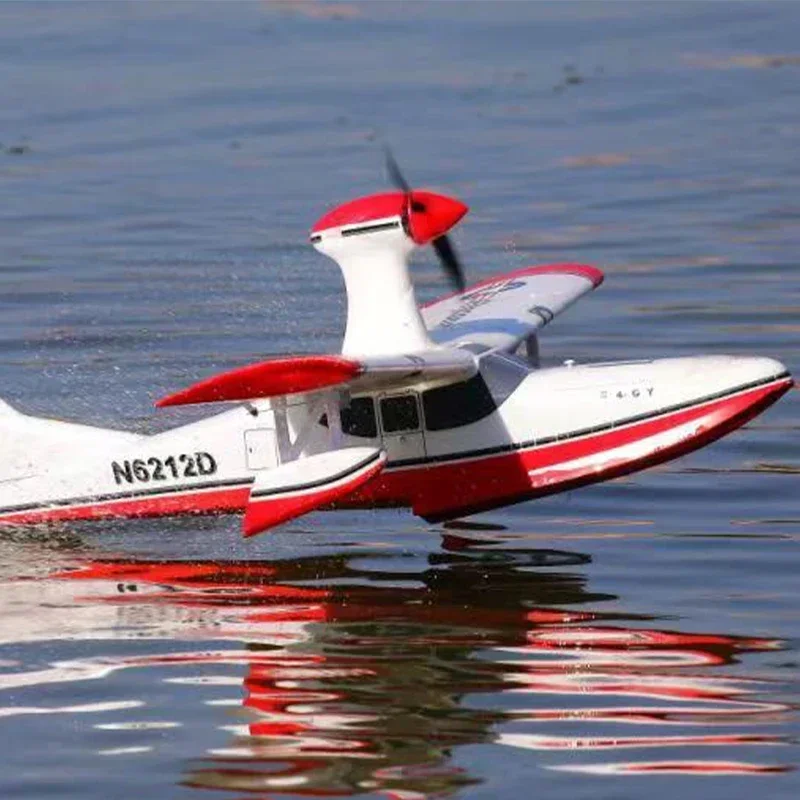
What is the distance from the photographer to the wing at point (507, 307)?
19453 mm

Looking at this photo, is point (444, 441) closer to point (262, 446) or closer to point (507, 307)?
point (262, 446)

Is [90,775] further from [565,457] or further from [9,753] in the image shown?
[565,457]

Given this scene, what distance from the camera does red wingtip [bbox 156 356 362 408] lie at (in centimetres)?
1599

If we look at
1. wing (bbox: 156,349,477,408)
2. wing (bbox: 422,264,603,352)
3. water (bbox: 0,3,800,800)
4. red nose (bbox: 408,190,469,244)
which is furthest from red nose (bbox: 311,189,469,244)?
water (bbox: 0,3,800,800)

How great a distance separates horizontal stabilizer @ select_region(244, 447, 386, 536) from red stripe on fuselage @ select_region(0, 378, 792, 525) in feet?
3.68

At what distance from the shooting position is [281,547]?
18672mm

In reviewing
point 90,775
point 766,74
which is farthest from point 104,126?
point 90,775

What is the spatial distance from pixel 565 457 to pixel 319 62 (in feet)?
70.9

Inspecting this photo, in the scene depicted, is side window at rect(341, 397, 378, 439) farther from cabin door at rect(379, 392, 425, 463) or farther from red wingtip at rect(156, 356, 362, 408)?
red wingtip at rect(156, 356, 362, 408)

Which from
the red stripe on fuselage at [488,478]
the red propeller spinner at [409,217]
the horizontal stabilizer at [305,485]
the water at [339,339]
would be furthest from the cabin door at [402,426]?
the red propeller spinner at [409,217]

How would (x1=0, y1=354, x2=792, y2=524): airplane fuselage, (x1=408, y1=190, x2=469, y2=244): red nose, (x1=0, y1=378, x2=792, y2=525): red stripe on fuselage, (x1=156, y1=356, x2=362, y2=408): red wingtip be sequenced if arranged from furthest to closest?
(x1=0, y1=354, x2=792, y2=524): airplane fuselage, (x1=0, y1=378, x2=792, y2=525): red stripe on fuselage, (x1=408, y1=190, x2=469, y2=244): red nose, (x1=156, y1=356, x2=362, y2=408): red wingtip

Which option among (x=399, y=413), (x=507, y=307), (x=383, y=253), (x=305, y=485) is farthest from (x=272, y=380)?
(x=507, y=307)

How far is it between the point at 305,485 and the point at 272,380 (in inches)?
46.6

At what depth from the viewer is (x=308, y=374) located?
16.3 meters
